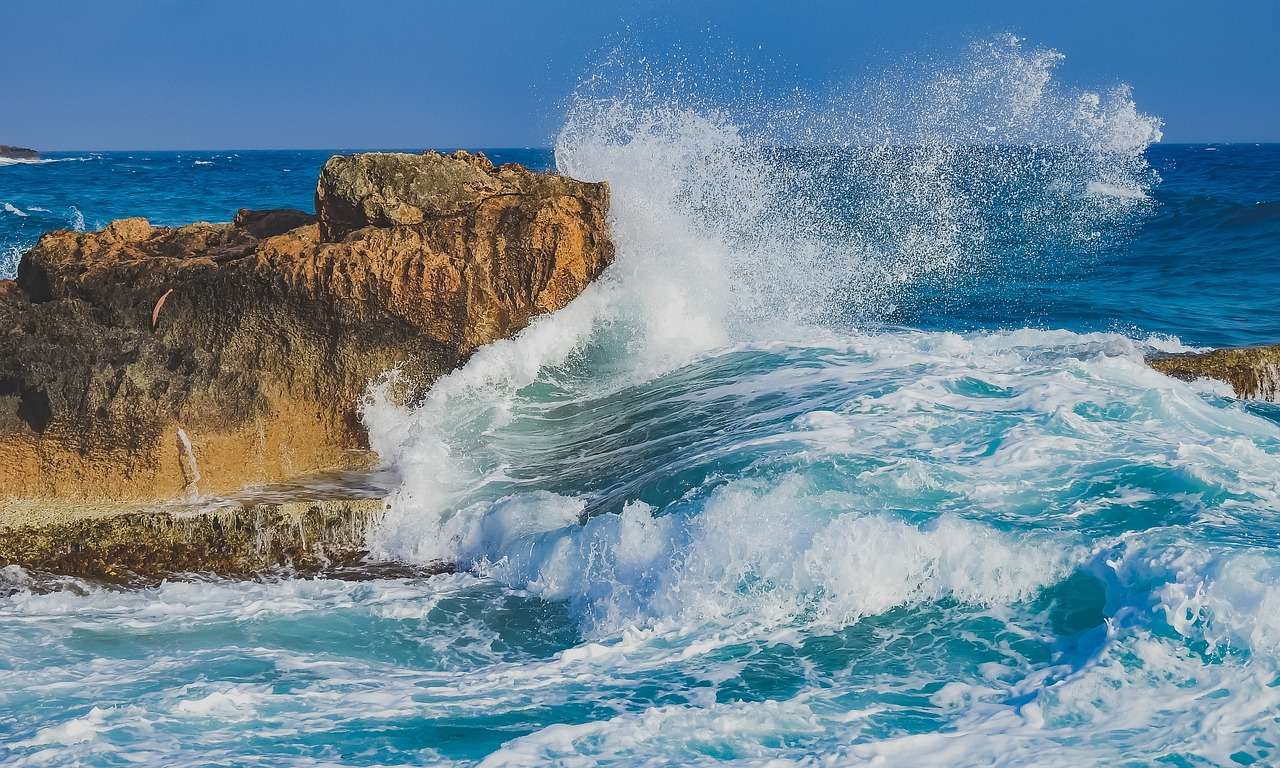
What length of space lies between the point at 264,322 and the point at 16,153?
7016 cm

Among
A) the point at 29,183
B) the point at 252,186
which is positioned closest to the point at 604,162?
the point at 252,186

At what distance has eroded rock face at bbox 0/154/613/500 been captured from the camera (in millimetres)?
6547

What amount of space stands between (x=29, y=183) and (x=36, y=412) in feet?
104

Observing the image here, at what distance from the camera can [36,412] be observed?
21.7 ft

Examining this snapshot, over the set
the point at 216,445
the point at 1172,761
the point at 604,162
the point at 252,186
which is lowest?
the point at 1172,761

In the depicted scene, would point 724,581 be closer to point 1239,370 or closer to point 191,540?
point 191,540

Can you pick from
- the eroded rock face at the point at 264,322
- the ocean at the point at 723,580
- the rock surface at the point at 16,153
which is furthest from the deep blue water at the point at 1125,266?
Result: the rock surface at the point at 16,153

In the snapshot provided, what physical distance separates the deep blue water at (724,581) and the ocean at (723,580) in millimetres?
18

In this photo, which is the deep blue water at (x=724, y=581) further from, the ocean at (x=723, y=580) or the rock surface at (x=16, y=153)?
the rock surface at (x=16, y=153)

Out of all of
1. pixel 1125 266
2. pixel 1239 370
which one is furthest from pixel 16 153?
pixel 1239 370

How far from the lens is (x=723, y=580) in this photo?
5031mm

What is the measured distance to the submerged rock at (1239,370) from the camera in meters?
7.88

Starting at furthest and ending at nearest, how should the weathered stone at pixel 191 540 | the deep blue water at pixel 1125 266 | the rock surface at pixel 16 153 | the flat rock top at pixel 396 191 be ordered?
the rock surface at pixel 16 153 → the deep blue water at pixel 1125 266 → the flat rock top at pixel 396 191 → the weathered stone at pixel 191 540

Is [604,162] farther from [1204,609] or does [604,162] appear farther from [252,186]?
[252,186]
